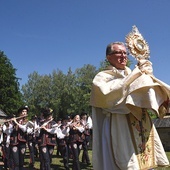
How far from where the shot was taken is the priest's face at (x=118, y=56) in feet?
10.8

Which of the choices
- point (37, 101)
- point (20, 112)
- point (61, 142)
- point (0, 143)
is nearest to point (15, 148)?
point (20, 112)

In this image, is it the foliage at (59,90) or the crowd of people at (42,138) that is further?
the foliage at (59,90)

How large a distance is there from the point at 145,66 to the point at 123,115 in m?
0.53

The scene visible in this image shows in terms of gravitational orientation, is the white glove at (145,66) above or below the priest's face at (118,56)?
below

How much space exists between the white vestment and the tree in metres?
33.4

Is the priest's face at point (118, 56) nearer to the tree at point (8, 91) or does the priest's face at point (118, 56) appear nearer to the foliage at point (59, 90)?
the tree at point (8, 91)

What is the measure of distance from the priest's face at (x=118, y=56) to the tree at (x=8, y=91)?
1312 inches

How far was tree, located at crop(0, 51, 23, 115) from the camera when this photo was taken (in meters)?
35.8

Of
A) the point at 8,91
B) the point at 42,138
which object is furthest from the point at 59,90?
the point at 42,138

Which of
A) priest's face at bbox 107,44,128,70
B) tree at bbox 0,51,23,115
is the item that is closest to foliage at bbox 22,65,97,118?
tree at bbox 0,51,23,115

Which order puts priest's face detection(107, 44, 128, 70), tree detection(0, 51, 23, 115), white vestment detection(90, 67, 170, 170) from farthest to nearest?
tree detection(0, 51, 23, 115), priest's face detection(107, 44, 128, 70), white vestment detection(90, 67, 170, 170)

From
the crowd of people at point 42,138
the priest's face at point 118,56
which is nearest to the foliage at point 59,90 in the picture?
the crowd of people at point 42,138

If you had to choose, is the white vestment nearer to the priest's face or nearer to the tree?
the priest's face

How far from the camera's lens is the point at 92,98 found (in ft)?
10.3
